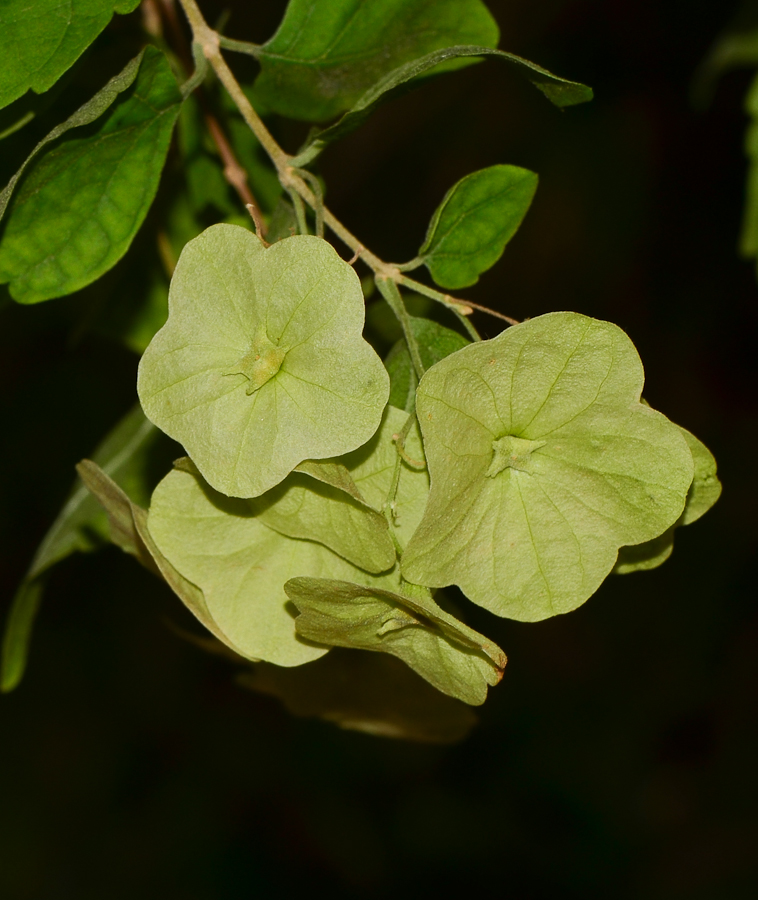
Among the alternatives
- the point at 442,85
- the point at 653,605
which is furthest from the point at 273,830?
the point at 442,85

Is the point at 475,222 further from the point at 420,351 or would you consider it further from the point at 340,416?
the point at 340,416

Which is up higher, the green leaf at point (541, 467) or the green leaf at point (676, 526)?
the green leaf at point (541, 467)

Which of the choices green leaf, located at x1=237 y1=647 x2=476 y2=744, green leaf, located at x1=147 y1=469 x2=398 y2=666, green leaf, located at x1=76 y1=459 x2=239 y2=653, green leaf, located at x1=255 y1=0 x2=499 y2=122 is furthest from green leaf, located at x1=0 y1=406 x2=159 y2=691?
green leaf, located at x1=255 y1=0 x2=499 y2=122

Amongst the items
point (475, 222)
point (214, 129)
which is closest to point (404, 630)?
point (475, 222)

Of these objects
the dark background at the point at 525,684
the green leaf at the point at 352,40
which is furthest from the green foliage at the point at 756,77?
the dark background at the point at 525,684

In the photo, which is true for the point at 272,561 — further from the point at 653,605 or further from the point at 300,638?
the point at 653,605

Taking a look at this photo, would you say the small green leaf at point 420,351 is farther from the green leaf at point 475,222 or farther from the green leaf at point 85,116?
the green leaf at point 85,116
